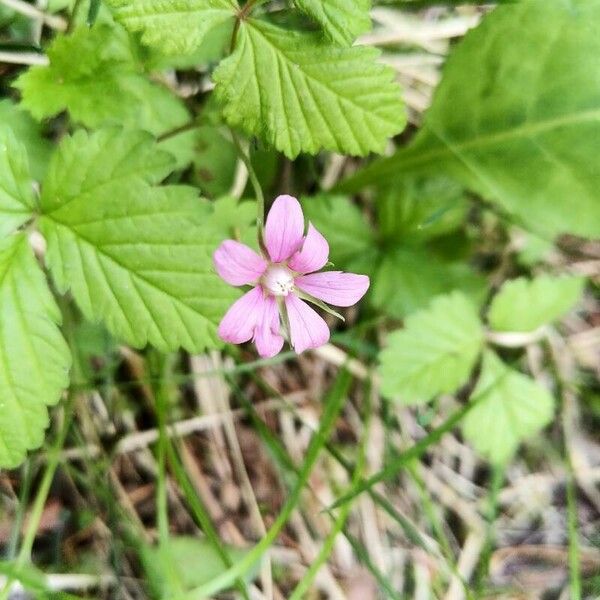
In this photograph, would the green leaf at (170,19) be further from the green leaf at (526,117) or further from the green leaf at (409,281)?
the green leaf at (409,281)

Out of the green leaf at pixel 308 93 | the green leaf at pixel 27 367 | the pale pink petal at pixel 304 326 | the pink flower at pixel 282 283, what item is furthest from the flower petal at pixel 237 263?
the green leaf at pixel 27 367

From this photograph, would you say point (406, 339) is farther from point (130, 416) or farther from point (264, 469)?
point (130, 416)

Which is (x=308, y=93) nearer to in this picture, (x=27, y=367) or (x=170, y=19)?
(x=170, y=19)

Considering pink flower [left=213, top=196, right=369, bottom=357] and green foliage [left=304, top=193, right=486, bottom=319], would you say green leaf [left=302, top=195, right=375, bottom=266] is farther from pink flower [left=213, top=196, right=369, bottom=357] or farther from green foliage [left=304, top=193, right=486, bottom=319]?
pink flower [left=213, top=196, right=369, bottom=357]

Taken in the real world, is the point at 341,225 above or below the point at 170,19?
below

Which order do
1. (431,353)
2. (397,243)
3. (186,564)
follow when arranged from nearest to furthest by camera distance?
(186,564), (431,353), (397,243)

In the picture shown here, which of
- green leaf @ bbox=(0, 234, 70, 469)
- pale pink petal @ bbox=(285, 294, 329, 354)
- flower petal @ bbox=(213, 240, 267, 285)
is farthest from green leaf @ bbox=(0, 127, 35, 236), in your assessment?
pale pink petal @ bbox=(285, 294, 329, 354)

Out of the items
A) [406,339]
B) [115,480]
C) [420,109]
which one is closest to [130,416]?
[115,480]

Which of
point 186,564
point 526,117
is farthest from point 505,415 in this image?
point 186,564
